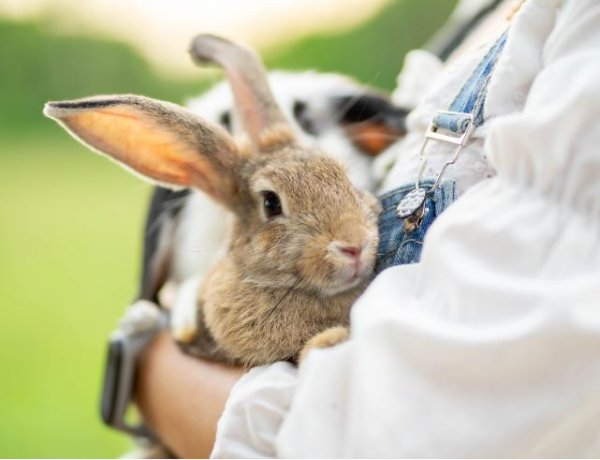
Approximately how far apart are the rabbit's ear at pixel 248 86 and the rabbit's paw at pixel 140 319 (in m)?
0.40

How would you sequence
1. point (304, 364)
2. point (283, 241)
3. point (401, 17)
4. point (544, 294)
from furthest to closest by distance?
1. point (401, 17)
2. point (283, 241)
3. point (304, 364)
4. point (544, 294)

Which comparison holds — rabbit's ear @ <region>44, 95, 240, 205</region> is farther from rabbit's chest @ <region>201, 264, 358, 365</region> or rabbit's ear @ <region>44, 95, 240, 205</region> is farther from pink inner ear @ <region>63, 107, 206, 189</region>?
rabbit's chest @ <region>201, 264, 358, 365</region>

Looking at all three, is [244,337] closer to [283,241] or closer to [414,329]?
[283,241]

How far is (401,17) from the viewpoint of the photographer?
10.3 ft

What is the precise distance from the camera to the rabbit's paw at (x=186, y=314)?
3.80ft

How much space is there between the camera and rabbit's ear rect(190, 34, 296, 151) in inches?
45.2

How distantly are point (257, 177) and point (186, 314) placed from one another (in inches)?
12.3

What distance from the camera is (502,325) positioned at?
2.09 ft

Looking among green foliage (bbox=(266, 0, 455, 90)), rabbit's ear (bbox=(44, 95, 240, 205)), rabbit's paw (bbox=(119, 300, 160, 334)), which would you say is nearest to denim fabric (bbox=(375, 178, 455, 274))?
rabbit's ear (bbox=(44, 95, 240, 205))

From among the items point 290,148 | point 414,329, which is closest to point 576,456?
point 414,329

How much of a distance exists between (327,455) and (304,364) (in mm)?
94

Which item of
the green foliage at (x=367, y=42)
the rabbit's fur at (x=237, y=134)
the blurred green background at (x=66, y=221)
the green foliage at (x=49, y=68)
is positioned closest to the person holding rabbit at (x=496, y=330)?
the rabbit's fur at (x=237, y=134)

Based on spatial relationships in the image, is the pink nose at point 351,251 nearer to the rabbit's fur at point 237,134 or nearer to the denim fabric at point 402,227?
the denim fabric at point 402,227

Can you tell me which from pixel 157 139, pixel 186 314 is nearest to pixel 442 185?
pixel 157 139
